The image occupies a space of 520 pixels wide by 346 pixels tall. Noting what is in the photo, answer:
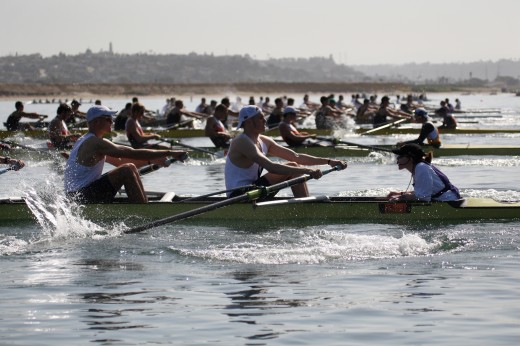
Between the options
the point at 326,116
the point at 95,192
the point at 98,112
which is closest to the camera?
the point at 98,112

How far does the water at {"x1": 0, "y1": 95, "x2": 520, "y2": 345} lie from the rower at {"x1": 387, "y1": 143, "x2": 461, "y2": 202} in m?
0.51

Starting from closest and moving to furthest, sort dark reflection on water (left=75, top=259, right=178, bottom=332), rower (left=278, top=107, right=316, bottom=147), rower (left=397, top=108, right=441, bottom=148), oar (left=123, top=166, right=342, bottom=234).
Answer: dark reflection on water (left=75, top=259, right=178, bottom=332) → oar (left=123, top=166, right=342, bottom=234) → rower (left=397, top=108, right=441, bottom=148) → rower (left=278, top=107, right=316, bottom=147)

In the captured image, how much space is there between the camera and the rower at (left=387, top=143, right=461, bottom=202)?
1420cm

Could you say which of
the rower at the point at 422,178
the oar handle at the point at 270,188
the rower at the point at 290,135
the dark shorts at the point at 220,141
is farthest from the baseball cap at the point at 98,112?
the dark shorts at the point at 220,141

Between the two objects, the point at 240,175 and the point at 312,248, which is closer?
the point at 312,248

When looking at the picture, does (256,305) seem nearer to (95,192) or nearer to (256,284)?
(256,284)

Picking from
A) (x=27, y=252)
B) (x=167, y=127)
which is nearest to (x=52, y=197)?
(x=27, y=252)

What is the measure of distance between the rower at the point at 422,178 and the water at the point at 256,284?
1.67 feet

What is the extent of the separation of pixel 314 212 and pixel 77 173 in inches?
135

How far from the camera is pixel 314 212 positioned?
14578 mm

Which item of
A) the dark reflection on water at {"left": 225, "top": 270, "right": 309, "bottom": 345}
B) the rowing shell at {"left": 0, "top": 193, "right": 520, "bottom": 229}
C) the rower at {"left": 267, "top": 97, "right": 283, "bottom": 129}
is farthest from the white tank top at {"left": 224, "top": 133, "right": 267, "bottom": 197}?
the rower at {"left": 267, "top": 97, "right": 283, "bottom": 129}

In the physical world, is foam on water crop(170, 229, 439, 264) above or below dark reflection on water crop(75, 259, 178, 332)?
above

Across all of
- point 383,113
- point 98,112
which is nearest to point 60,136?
point 98,112

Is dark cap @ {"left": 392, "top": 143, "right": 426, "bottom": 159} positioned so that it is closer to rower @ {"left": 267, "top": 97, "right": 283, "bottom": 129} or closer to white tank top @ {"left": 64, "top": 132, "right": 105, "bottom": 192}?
white tank top @ {"left": 64, "top": 132, "right": 105, "bottom": 192}
